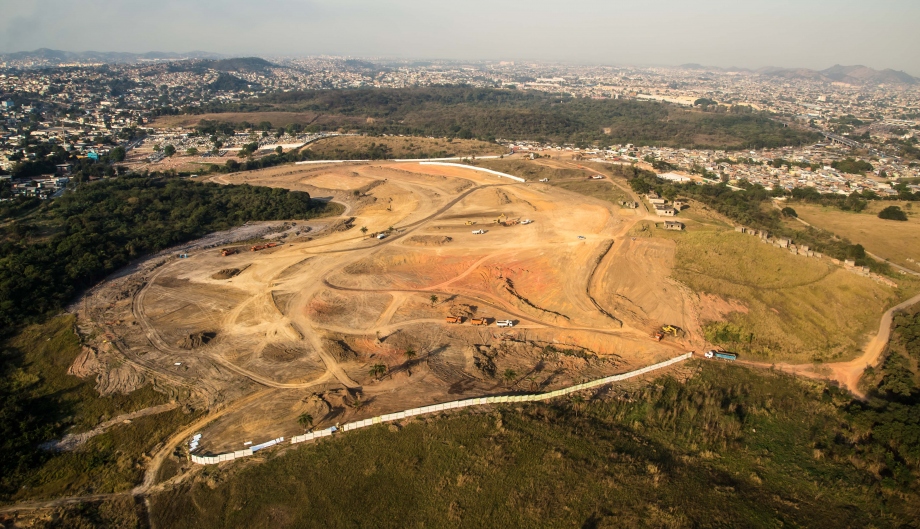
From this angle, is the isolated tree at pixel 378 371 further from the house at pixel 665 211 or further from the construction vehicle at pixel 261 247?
the house at pixel 665 211

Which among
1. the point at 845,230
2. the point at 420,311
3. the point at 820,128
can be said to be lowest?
the point at 420,311

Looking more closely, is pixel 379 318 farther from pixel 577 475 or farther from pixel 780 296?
pixel 780 296

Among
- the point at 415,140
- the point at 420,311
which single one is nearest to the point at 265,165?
the point at 415,140

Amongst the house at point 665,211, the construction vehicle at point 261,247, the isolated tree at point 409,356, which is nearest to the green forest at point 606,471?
the isolated tree at point 409,356

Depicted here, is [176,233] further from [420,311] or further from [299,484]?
[299,484]

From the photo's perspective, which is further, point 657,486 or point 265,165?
point 265,165

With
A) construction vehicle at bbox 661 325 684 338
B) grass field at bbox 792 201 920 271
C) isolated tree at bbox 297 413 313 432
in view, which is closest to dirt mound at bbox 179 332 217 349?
isolated tree at bbox 297 413 313 432

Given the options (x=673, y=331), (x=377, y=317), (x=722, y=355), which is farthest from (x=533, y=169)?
(x=722, y=355)
